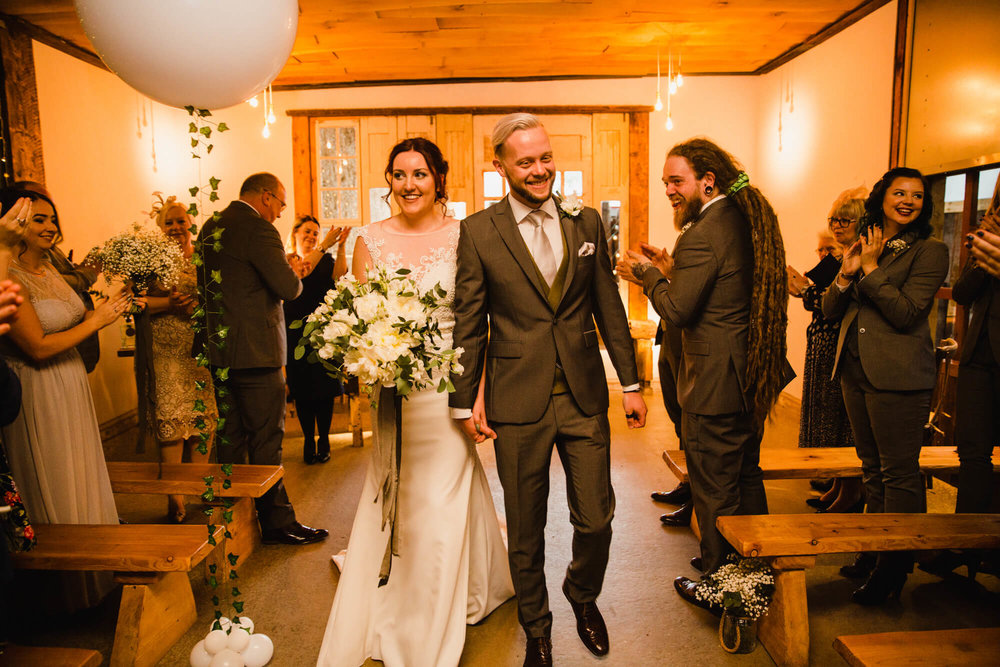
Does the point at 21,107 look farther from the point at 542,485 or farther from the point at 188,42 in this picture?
the point at 542,485

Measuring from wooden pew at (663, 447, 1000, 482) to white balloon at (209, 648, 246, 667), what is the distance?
212 cm

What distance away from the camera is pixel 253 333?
3.45 meters

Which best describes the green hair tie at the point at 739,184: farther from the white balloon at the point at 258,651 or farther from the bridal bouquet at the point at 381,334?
the white balloon at the point at 258,651

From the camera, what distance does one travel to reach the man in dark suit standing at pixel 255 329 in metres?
3.41

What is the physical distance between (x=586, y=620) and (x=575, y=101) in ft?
21.4

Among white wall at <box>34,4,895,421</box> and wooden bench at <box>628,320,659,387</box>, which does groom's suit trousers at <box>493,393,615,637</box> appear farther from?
wooden bench at <box>628,320,659,387</box>

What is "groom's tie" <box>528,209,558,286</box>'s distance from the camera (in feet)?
7.82

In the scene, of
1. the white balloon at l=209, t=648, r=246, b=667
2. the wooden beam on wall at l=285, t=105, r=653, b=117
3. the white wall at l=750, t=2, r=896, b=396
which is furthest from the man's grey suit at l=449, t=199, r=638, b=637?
the wooden beam on wall at l=285, t=105, r=653, b=117

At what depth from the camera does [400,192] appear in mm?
2604

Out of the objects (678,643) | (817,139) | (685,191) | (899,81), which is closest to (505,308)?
(685,191)

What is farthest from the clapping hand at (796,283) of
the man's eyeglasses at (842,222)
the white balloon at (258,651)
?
the white balloon at (258,651)

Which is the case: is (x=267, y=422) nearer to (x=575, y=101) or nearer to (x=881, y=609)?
(x=881, y=609)

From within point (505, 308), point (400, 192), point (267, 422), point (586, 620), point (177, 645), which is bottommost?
point (177, 645)

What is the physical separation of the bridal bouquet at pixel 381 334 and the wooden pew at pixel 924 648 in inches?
56.5
